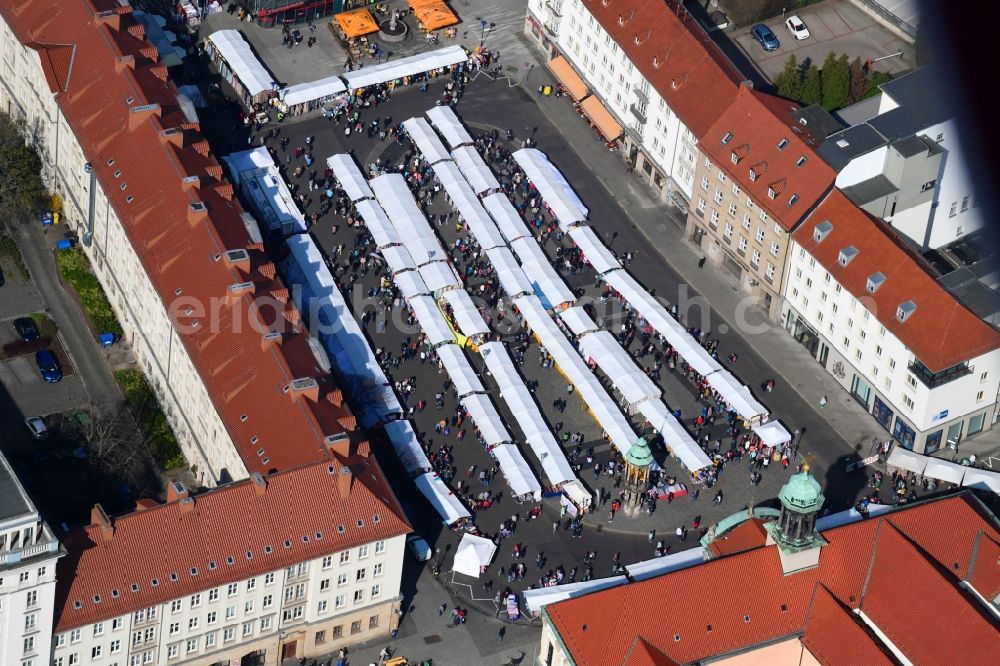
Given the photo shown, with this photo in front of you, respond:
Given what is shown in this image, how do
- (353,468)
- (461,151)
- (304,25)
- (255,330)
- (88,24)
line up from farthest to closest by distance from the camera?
(304,25), (461,151), (88,24), (255,330), (353,468)

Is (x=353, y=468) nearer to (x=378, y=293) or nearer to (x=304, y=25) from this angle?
(x=378, y=293)

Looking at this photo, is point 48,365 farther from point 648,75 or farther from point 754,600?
point 648,75

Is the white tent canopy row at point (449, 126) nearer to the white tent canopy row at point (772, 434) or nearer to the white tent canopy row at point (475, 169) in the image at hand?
the white tent canopy row at point (475, 169)

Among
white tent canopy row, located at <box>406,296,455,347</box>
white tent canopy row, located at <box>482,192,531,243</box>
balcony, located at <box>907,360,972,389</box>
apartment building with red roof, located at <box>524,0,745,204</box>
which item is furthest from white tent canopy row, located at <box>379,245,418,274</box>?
balcony, located at <box>907,360,972,389</box>

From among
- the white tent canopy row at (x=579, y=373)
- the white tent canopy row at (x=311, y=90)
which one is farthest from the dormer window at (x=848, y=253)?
the white tent canopy row at (x=311, y=90)

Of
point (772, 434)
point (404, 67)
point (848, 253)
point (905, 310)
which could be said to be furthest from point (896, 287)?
point (404, 67)

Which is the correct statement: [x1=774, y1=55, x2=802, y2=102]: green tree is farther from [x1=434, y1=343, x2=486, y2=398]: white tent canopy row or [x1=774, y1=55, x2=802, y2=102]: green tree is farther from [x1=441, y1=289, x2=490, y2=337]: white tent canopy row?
[x1=434, y1=343, x2=486, y2=398]: white tent canopy row

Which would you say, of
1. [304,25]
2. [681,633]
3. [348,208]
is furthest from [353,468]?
[304,25]
